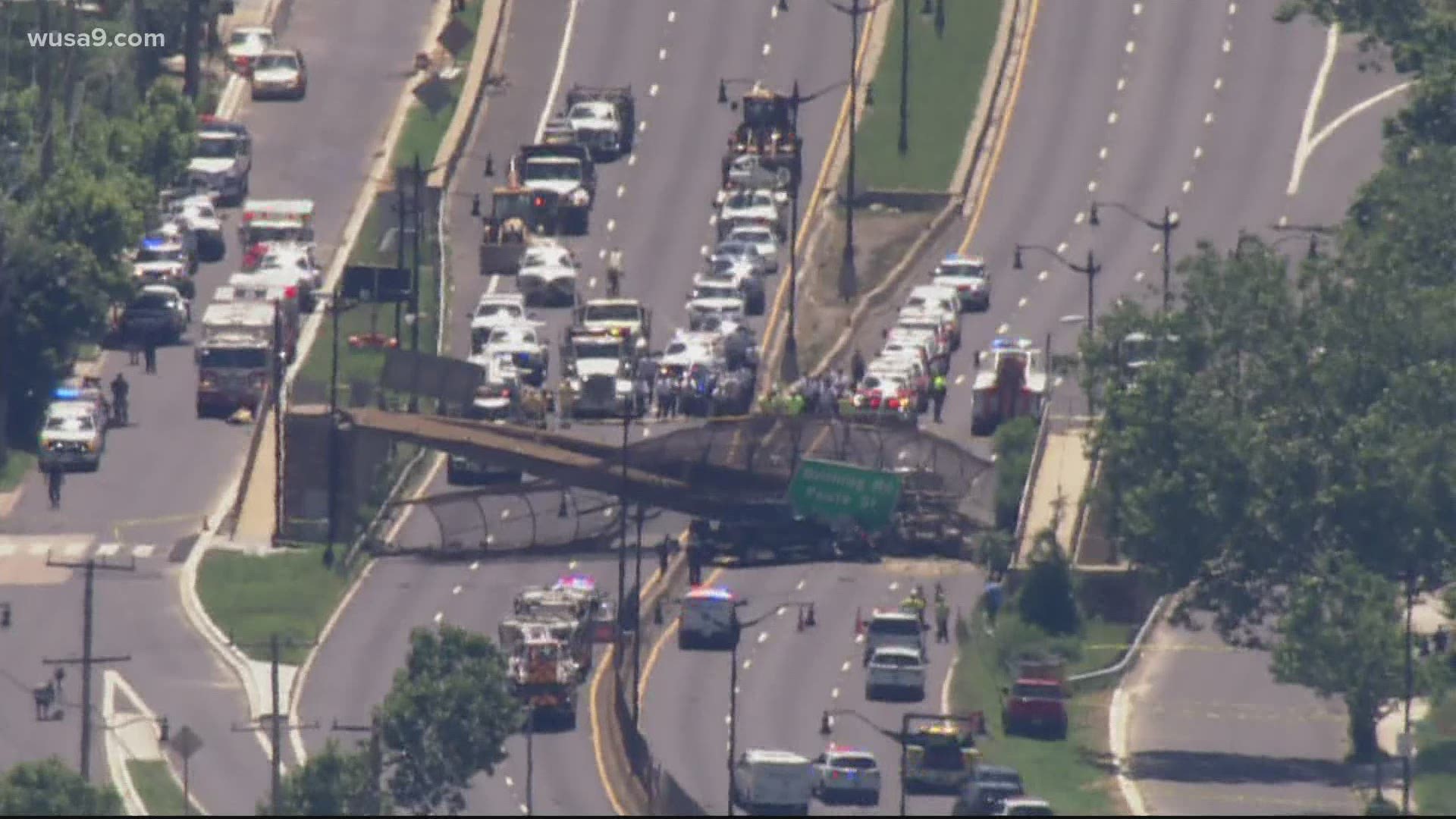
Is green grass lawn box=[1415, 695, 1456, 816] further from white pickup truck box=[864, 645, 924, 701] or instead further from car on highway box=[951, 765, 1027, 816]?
white pickup truck box=[864, 645, 924, 701]

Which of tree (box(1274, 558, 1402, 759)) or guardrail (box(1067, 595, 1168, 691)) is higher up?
tree (box(1274, 558, 1402, 759))

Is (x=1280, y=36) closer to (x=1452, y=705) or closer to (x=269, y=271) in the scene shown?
(x=269, y=271)

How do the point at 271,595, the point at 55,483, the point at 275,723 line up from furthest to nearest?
the point at 55,483
the point at 271,595
the point at 275,723

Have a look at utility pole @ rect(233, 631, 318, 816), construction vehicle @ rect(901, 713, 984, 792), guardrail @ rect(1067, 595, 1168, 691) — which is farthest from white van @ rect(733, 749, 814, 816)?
guardrail @ rect(1067, 595, 1168, 691)

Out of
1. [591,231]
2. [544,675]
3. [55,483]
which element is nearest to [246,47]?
[591,231]

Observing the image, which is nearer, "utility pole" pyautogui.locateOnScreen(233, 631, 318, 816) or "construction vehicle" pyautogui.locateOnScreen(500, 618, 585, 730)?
"utility pole" pyautogui.locateOnScreen(233, 631, 318, 816)

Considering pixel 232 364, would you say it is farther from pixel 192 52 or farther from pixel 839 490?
pixel 192 52

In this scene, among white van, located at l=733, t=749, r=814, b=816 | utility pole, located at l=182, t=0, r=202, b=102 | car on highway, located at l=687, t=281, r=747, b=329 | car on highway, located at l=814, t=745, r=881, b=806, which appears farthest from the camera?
utility pole, located at l=182, t=0, r=202, b=102
